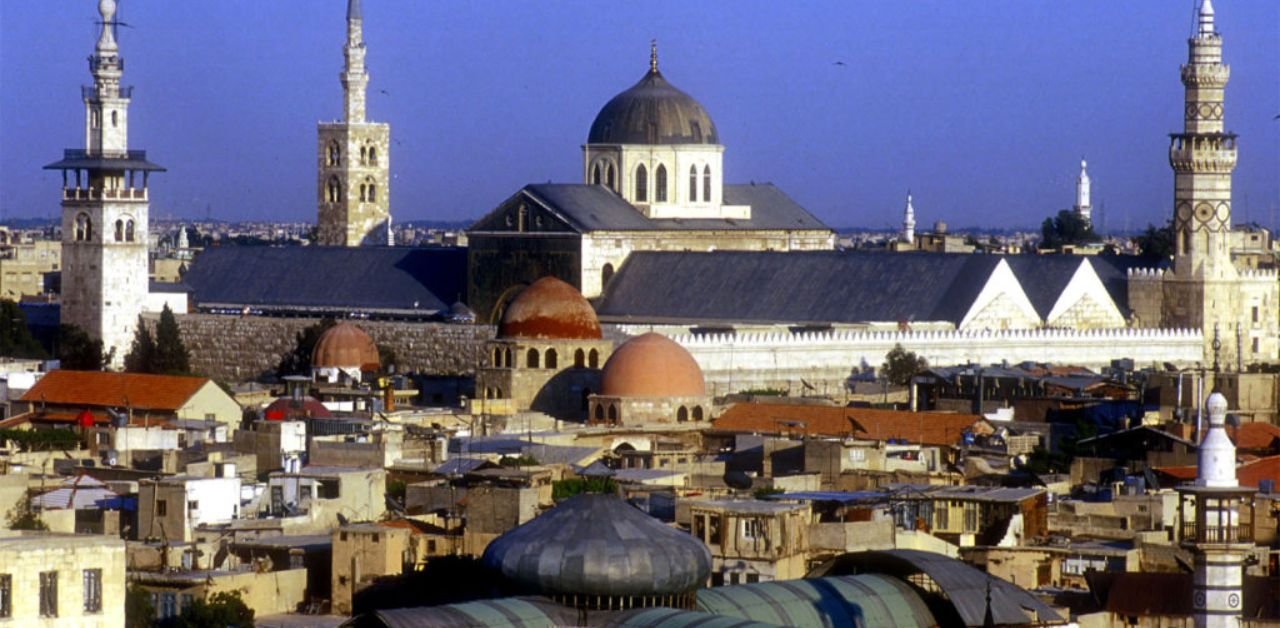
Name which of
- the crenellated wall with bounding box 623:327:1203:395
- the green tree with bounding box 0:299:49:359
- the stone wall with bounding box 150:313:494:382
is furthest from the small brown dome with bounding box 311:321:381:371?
the green tree with bounding box 0:299:49:359

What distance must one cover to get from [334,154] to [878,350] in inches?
1029

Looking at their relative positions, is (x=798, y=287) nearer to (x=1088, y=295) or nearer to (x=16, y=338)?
(x=1088, y=295)

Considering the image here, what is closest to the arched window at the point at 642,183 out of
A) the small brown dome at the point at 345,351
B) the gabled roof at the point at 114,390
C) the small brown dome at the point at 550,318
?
the small brown dome at the point at 345,351

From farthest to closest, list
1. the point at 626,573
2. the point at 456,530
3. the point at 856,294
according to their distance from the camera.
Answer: the point at 856,294 → the point at 456,530 → the point at 626,573

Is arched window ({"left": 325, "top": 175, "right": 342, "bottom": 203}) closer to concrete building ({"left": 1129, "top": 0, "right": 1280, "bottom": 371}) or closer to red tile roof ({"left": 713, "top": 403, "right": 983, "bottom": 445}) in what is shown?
concrete building ({"left": 1129, "top": 0, "right": 1280, "bottom": 371})

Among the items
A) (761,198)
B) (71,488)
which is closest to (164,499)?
(71,488)

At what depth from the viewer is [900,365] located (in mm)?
54562

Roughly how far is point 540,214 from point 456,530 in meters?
34.6

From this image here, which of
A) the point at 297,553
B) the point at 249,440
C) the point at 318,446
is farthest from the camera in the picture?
the point at 249,440

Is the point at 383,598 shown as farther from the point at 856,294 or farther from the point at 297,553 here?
the point at 856,294

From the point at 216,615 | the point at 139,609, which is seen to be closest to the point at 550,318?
the point at 216,615

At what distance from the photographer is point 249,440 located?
39.6 meters

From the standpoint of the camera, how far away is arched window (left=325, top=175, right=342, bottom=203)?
262 feet

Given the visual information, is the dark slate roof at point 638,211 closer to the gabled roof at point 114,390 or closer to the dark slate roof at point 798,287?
the dark slate roof at point 798,287
